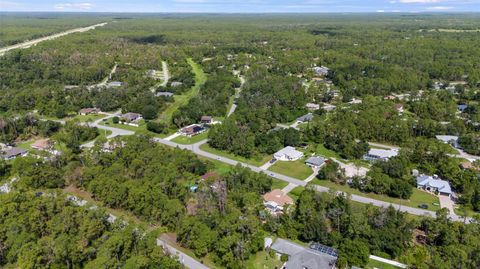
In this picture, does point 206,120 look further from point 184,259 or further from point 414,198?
point 184,259

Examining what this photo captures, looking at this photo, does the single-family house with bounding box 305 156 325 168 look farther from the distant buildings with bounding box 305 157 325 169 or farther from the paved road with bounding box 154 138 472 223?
the paved road with bounding box 154 138 472 223

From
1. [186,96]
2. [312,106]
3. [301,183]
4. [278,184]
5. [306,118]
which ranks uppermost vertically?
[312,106]

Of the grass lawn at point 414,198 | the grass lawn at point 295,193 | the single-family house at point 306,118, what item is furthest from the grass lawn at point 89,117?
the grass lawn at point 414,198

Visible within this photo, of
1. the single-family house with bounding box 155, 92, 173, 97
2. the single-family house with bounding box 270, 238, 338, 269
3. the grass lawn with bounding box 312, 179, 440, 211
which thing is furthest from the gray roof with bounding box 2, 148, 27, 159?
the grass lawn with bounding box 312, 179, 440, 211

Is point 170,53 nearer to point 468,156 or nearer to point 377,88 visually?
point 377,88

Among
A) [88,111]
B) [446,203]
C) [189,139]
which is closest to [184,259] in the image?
[446,203]

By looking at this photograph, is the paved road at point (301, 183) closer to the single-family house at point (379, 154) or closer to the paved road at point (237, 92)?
the single-family house at point (379, 154)
